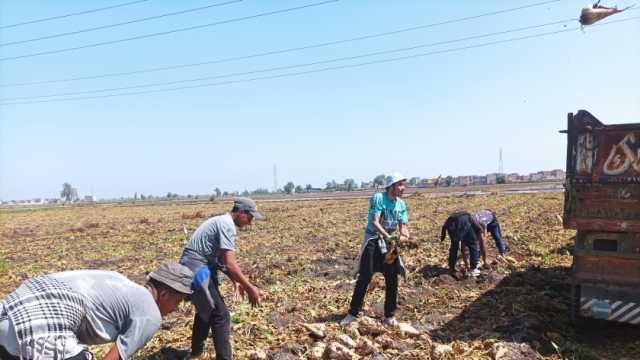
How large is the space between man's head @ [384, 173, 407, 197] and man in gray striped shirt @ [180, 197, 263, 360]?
188cm

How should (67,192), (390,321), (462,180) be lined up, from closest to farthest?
(390,321) < (462,180) < (67,192)

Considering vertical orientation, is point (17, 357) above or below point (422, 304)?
above

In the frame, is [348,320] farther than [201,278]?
Yes

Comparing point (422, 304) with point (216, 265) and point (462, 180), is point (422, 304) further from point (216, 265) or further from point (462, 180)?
point (462, 180)

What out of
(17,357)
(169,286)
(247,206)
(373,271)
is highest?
(247,206)

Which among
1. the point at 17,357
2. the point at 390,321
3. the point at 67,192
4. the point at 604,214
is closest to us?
the point at 17,357

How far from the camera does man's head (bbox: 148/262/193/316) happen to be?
277 centimetres

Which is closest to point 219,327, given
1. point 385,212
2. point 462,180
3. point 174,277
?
point 174,277

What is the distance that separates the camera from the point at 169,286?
2.76 m

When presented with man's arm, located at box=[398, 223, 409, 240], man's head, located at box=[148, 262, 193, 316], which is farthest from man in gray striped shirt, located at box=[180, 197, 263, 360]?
man's arm, located at box=[398, 223, 409, 240]

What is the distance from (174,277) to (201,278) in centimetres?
161

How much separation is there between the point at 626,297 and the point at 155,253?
1244 centimetres

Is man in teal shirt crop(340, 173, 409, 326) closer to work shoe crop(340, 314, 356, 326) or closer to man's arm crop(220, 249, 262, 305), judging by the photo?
work shoe crop(340, 314, 356, 326)

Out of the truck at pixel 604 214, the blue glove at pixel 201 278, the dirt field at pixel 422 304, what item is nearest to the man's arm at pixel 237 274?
the blue glove at pixel 201 278
